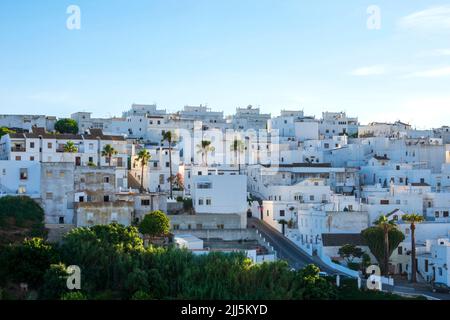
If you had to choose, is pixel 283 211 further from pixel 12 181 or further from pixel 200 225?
pixel 12 181

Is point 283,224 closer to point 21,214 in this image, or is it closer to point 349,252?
point 349,252

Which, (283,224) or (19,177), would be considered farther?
(283,224)

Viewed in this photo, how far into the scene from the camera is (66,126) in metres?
64.7

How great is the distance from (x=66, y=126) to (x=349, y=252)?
32359 millimetres

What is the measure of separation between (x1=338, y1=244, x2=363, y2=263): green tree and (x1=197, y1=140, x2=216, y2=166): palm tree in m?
18.2

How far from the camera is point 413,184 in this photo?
169 ft

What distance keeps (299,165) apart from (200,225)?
577 inches

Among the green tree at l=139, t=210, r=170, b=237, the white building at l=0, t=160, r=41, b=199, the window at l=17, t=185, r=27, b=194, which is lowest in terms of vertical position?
the green tree at l=139, t=210, r=170, b=237

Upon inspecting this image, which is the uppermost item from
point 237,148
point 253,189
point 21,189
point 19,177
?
point 237,148

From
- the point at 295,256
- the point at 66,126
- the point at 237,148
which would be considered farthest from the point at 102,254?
the point at 66,126

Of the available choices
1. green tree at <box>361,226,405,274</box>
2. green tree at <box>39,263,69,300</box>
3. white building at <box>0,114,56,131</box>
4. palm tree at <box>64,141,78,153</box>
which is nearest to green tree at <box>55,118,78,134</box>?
white building at <box>0,114,56,131</box>

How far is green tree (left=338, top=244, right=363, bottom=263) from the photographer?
4041 centimetres

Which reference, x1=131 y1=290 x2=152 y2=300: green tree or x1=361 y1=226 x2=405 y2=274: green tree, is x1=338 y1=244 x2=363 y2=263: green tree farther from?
x1=131 y1=290 x2=152 y2=300: green tree
